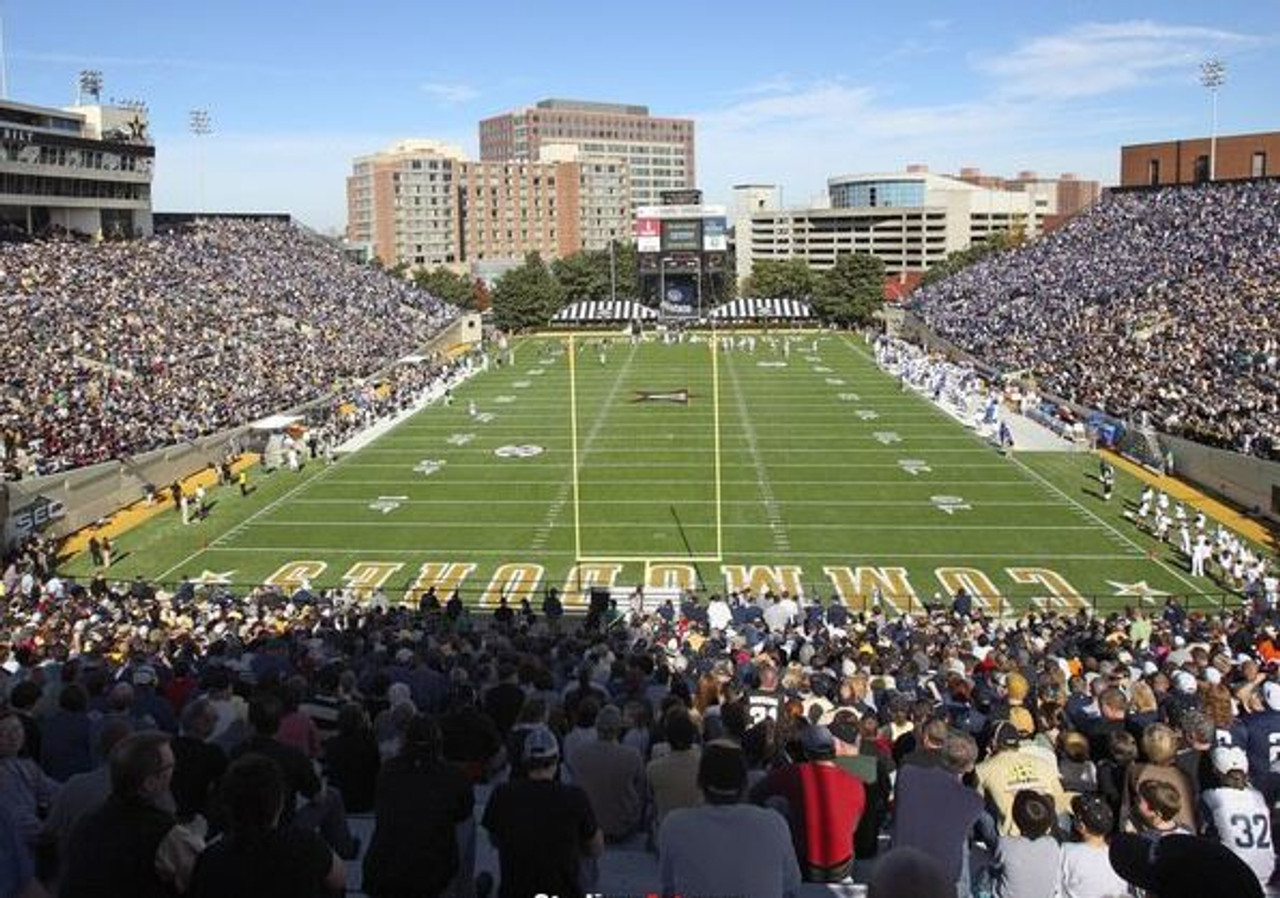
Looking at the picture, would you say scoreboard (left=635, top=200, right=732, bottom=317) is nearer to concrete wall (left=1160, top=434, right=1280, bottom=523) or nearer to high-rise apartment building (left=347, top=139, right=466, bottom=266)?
concrete wall (left=1160, top=434, right=1280, bottom=523)

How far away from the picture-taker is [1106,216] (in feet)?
210

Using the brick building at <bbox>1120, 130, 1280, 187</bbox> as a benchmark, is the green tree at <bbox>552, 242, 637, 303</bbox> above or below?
below

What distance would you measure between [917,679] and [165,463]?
1013 inches

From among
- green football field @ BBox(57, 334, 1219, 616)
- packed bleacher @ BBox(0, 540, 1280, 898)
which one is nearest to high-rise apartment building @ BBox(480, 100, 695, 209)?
green football field @ BBox(57, 334, 1219, 616)

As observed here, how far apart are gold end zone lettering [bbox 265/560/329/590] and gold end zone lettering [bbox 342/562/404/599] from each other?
0.59 m

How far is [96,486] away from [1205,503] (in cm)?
2488

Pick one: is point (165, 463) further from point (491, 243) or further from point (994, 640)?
point (491, 243)

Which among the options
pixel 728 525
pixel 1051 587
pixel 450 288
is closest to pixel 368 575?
pixel 728 525

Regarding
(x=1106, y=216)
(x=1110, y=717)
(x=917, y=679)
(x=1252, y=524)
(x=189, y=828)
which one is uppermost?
(x=1106, y=216)

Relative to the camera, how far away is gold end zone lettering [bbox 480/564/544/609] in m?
21.5

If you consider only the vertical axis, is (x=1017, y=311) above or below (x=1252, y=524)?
above

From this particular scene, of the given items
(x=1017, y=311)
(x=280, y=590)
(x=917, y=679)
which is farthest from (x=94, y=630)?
(x=1017, y=311)

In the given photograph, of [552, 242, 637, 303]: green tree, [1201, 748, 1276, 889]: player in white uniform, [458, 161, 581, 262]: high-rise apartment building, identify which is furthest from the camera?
[458, 161, 581, 262]: high-rise apartment building

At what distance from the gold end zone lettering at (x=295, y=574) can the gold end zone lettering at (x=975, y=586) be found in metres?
11.4
